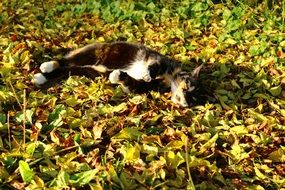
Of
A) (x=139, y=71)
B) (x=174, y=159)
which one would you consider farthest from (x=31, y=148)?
(x=139, y=71)

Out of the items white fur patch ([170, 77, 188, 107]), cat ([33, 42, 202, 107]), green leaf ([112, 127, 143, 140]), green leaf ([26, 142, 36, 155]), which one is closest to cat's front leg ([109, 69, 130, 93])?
cat ([33, 42, 202, 107])

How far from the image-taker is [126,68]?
15.3ft

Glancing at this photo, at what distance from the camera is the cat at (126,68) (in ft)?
14.7

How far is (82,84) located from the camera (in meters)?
4.60

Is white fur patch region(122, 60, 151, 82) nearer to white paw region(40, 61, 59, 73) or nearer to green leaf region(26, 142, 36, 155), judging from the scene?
white paw region(40, 61, 59, 73)

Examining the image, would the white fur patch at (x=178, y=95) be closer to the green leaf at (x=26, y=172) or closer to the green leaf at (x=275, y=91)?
the green leaf at (x=275, y=91)

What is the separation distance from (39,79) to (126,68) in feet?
2.86

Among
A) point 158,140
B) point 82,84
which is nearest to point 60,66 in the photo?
point 82,84

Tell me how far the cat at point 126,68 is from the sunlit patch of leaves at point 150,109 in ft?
0.38

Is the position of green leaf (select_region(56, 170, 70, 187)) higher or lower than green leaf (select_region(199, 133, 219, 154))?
higher

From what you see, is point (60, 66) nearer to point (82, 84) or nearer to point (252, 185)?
point (82, 84)

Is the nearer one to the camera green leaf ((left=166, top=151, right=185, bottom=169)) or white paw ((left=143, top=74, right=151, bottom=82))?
green leaf ((left=166, top=151, right=185, bottom=169))

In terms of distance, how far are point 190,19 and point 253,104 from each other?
2.17 meters

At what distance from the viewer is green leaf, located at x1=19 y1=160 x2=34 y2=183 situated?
3.17 metres
